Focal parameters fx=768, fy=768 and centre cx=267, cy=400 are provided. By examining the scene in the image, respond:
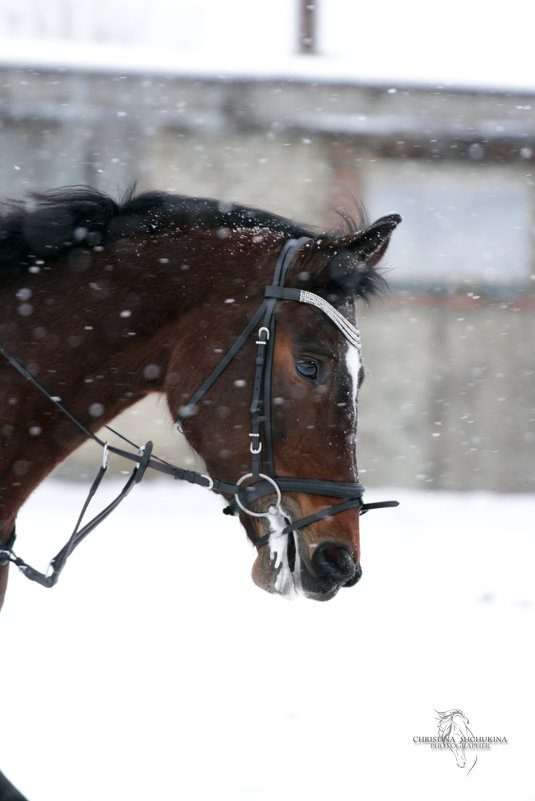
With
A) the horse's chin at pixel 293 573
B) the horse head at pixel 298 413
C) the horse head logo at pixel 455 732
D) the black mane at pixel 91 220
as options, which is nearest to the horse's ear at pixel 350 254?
the horse head at pixel 298 413

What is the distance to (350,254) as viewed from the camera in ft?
7.46

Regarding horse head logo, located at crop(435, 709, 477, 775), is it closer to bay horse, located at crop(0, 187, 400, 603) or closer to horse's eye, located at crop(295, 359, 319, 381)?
bay horse, located at crop(0, 187, 400, 603)

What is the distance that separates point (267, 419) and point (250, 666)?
270cm

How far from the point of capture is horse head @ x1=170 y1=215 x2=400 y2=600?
2.18 metres

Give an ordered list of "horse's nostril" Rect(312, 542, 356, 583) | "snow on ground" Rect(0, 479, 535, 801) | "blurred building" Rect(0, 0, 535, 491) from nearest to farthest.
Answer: "horse's nostril" Rect(312, 542, 356, 583) < "snow on ground" Rect(0, 479, 535, 801) < "blurred building" Rect(0, 0, 535, 491)

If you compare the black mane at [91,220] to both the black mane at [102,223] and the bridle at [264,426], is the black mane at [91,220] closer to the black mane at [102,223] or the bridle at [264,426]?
the black mane at [102,223]

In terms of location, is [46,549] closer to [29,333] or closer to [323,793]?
[323,793]

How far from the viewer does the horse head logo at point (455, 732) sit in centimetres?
331

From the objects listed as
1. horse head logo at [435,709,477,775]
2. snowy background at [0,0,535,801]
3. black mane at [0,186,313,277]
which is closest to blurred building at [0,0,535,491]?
snowy background at [0,0,535,801]

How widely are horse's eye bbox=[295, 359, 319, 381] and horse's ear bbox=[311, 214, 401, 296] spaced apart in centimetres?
26
